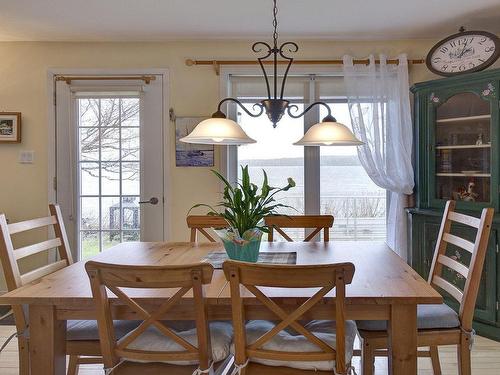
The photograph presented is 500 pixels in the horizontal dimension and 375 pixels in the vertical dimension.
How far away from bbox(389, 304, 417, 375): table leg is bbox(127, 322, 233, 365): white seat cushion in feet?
2.06

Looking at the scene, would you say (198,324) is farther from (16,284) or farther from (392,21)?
(392,21)

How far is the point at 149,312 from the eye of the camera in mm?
1523

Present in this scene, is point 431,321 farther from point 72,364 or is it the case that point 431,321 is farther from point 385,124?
point 385,124

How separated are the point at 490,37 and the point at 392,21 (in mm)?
694

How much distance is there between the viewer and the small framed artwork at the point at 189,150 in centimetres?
359

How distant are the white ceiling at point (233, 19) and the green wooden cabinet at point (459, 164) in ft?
1.60

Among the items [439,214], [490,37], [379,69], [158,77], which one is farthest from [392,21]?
[158,77]

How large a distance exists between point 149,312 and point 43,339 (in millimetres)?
403

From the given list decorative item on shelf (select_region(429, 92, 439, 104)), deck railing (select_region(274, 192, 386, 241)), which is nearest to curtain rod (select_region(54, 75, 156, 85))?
deck railing (select_region(274, 192, 386, 241))

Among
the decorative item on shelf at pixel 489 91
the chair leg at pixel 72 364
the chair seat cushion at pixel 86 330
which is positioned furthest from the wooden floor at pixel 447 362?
the decorative item on shelf at pixel 489 91

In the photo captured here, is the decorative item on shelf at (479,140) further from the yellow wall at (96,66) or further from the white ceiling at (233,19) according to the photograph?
the yellow wall at (96,66)

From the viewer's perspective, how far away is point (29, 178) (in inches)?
144

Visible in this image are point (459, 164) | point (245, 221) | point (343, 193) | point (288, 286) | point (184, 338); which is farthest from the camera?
point (343, 193)

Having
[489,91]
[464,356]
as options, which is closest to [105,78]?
[489,91]
